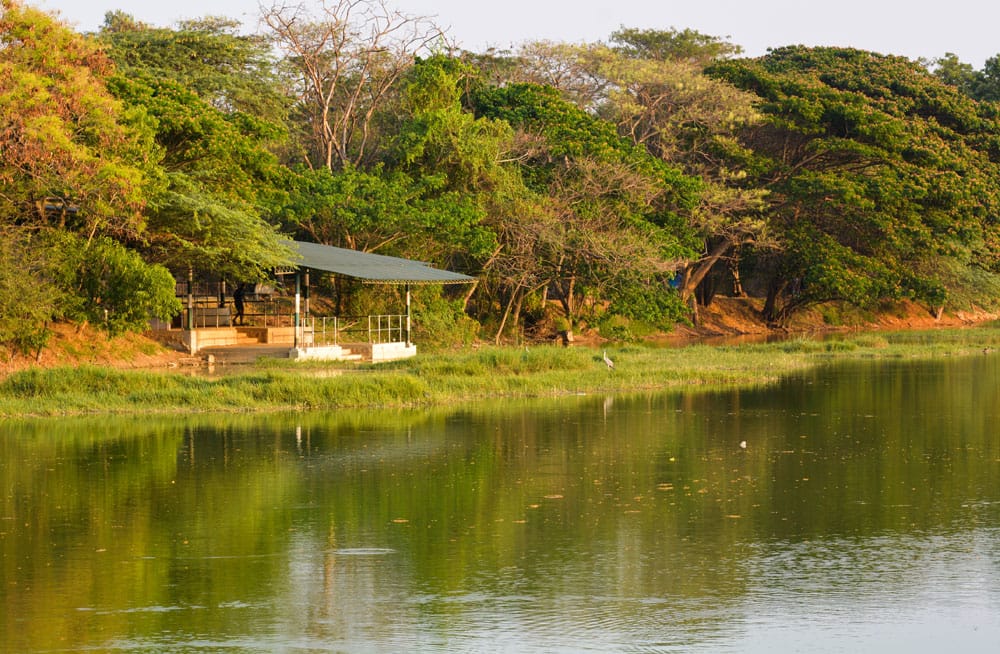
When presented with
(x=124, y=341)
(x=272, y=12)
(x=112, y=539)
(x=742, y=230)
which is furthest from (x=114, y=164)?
(x=742, y=230)

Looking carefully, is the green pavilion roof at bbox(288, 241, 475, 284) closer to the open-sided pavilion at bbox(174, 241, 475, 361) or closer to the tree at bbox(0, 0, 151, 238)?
the open-sided pavilion at bbox(174, 241, 475, 361)

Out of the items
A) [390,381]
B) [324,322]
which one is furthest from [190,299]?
[390,381]

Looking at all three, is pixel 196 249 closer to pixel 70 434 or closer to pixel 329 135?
pixel 70 434

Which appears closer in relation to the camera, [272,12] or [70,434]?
[70,434]

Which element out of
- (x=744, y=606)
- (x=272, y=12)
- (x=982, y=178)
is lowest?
(x=744, y=606)

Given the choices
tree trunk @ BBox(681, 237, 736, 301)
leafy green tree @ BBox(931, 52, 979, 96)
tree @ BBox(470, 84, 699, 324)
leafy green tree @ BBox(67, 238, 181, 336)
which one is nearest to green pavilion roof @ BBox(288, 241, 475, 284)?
leafy green tree @ BBox(67, 238, 181, 336)

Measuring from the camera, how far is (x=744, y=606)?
451 inches

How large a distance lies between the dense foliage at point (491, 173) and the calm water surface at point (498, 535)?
1048 centimetres

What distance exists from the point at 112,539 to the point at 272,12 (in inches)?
1680

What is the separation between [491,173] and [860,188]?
57.6ft

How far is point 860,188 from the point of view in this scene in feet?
183

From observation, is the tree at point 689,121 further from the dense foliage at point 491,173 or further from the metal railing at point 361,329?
the metal railing at point 361,329

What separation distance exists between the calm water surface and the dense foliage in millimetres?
10480

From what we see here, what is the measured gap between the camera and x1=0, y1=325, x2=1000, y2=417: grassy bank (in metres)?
26.8
